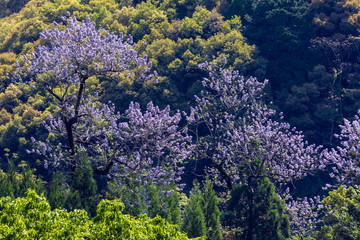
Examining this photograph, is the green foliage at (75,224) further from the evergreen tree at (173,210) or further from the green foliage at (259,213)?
the green foliage at (259,213)

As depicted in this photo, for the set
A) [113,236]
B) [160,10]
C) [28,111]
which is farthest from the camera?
[160,10]

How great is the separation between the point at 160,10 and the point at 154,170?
30659 millimetres

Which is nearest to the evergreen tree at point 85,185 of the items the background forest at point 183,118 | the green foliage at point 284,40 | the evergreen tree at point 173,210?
the background forest at point 183,118

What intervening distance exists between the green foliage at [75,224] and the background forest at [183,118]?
0.10 feet

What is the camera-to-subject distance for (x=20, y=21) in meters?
53.1

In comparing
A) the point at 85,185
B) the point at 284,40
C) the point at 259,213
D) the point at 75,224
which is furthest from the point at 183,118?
the point at 75,224

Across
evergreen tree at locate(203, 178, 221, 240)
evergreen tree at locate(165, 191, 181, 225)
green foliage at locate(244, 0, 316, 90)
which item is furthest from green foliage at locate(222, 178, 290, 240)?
green foliage at locate(244, 0, 316, 90)

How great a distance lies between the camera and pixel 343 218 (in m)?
18.8

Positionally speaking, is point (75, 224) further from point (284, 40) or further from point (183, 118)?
point (284, 40)

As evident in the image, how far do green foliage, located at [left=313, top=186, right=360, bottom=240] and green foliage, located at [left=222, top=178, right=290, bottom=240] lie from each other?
1.55m

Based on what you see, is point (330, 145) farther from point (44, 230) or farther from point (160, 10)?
point (44, 230)

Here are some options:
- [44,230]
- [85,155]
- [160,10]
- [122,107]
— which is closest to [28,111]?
[122,107]

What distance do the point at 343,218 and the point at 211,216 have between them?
4.83 metres

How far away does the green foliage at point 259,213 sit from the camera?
20.5 m
